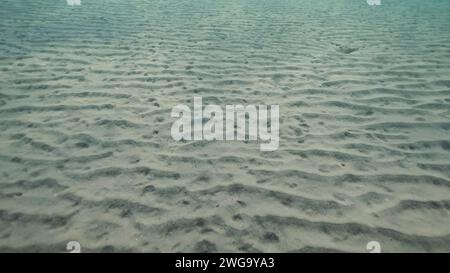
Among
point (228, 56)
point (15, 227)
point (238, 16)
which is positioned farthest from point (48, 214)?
point (238, 16)

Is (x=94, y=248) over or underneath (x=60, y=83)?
underneath

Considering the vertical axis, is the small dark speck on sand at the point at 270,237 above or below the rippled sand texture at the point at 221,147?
below

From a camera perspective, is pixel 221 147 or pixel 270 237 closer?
pixel 270 237

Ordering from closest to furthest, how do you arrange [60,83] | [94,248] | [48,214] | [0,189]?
[94,248] → [48,214] → [0,189] → [60,83]

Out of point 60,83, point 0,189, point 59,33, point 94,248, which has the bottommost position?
point 94,248

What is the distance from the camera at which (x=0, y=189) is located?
2.91m

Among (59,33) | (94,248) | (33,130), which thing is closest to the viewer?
(94,248)

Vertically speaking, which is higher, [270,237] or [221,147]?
[221,147]

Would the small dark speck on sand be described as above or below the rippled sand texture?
below

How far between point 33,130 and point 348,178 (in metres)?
3.40

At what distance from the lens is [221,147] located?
11.5 feet

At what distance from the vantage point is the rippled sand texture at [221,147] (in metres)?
2.55

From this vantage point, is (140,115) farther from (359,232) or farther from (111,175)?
(359,232)

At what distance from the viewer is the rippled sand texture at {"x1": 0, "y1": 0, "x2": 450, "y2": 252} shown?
8.36 ft
